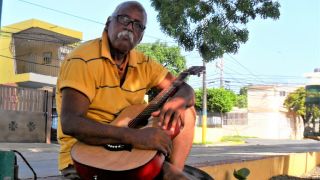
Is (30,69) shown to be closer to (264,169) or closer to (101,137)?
(264,169)

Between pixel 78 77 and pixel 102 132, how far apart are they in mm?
285

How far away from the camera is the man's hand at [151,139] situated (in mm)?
2037

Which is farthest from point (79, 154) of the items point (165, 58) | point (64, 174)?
point (165, 58)

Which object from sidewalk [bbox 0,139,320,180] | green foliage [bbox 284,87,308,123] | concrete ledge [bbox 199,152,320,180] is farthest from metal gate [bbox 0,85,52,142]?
green foliage [bbox 284,87,308,123]

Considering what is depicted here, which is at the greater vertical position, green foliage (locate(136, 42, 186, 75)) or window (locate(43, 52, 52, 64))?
green foliage (locate(136, 42, 186, 75))

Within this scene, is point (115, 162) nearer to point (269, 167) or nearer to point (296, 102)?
point (269, 167)

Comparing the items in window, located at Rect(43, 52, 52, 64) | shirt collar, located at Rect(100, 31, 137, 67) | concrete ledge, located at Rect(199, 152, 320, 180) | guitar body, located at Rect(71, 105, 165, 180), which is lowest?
concrete ledge, located at Rect(199, 152, 320, 180)

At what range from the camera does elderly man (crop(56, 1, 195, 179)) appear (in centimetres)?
206

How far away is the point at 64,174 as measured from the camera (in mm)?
2289

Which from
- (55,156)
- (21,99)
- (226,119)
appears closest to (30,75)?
(21,99)

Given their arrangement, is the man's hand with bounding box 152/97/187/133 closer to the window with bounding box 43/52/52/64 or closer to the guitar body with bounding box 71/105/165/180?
the guitar body with bounding box 71/105/165/180

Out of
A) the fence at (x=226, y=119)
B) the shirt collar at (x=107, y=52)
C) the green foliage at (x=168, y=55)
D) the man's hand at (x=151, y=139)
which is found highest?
the green foliage at (x=168, y=55)

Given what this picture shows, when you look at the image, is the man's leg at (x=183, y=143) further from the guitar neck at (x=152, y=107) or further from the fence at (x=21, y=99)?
the fence at (x=21, y=99)

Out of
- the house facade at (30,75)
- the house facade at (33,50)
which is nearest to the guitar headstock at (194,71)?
the house facade at (30,75)
